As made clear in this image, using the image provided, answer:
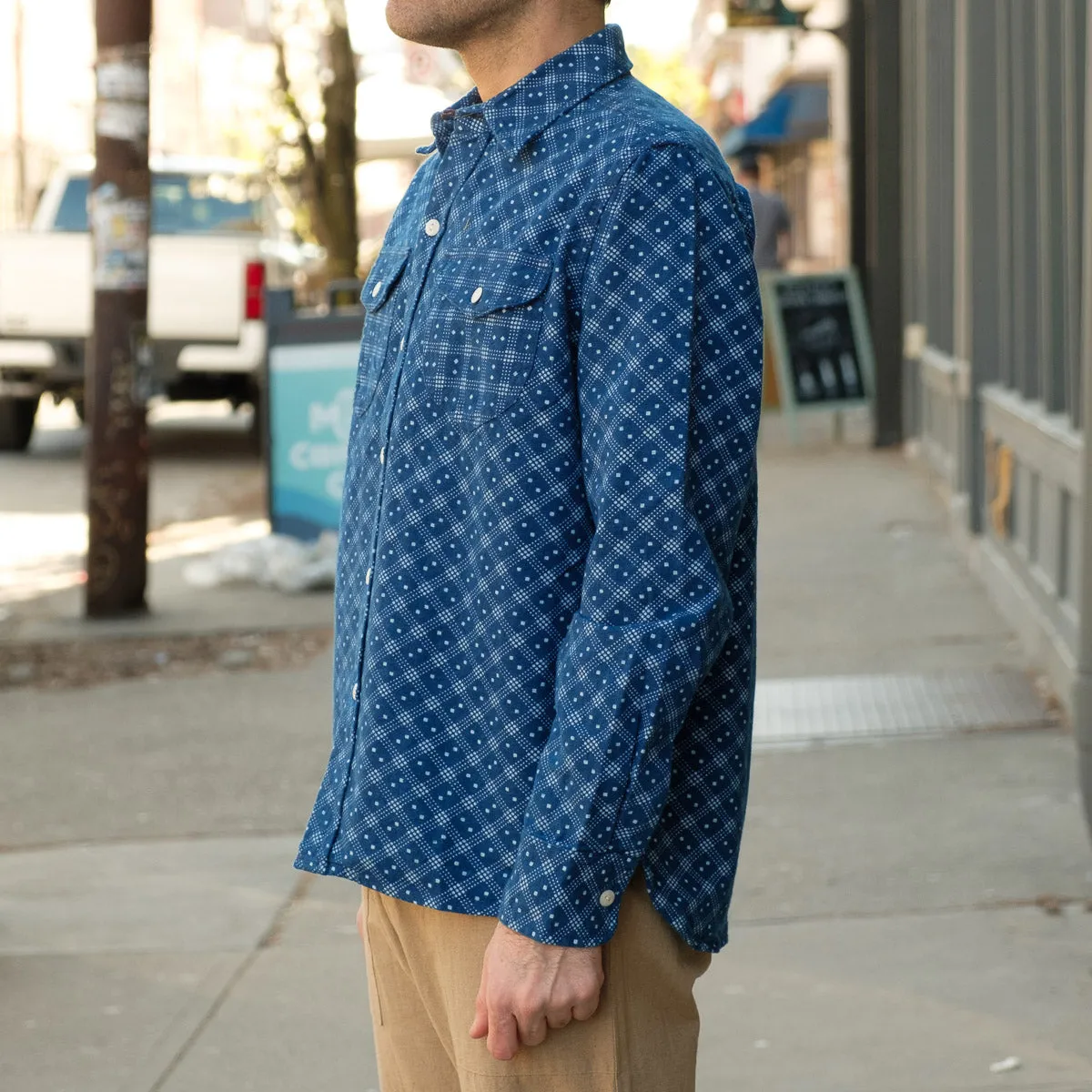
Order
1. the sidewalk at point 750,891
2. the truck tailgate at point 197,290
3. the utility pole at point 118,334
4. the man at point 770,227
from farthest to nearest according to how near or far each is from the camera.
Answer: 1. the man at point 770,227
2. the truck tailgate at point 197,290
3. the utility pole at point 118,334
4. the sidewalk at point 750,891

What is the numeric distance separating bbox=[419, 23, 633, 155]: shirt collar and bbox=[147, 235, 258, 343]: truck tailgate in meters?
12.1

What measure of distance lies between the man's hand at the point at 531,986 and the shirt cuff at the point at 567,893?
0.06 ft

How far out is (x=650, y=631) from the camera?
5.58 ft

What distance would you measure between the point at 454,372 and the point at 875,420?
12.1 metres

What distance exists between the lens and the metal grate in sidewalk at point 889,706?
601 centimetres

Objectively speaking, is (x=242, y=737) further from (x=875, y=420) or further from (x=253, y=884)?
(x=875, y=420)

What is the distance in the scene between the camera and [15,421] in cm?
1495

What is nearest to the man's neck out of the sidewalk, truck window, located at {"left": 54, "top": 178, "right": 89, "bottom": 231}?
the sidewalk

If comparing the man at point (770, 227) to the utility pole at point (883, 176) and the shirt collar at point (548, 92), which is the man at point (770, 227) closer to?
the utility pole at point (883, 176)

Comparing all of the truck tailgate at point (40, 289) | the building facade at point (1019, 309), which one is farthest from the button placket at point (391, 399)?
the truck tailgate at point (40, 289)

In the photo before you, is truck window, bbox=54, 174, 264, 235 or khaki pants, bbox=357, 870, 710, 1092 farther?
truck window, bbox=54, 174, 264, 235

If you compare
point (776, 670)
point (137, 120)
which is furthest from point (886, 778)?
point (137, 120)

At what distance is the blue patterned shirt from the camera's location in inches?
67.7

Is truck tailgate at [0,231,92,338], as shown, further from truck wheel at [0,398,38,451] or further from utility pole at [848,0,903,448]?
utility pole at [848,0,903,448]
